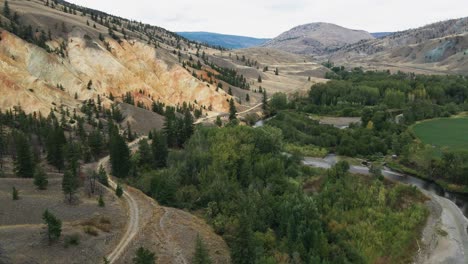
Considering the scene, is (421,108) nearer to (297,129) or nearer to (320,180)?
(297,129)

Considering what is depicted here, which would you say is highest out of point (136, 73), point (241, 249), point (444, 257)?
point (136, 73)

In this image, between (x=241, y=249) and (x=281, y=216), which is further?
(x=281, y=216)

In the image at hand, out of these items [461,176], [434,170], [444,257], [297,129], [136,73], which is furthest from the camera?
[136,73]

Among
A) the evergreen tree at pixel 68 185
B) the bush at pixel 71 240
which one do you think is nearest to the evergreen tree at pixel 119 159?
the evergreen tree at pixel 68 185

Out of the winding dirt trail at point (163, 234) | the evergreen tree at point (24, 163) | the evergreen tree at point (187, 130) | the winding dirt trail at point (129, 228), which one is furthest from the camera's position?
the evergreen tree at point (187, 130)

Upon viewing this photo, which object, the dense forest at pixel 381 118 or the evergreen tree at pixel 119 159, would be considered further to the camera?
the dense forest at pixel 381 118

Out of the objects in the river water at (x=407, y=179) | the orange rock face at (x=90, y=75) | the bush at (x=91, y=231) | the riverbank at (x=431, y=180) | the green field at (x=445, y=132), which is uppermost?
the orange rock face at (x=90, y=75)

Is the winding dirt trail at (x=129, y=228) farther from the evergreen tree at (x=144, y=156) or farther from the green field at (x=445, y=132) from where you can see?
the green field at (x=445, y=132)

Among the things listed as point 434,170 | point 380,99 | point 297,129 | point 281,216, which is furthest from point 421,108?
point 281,216
